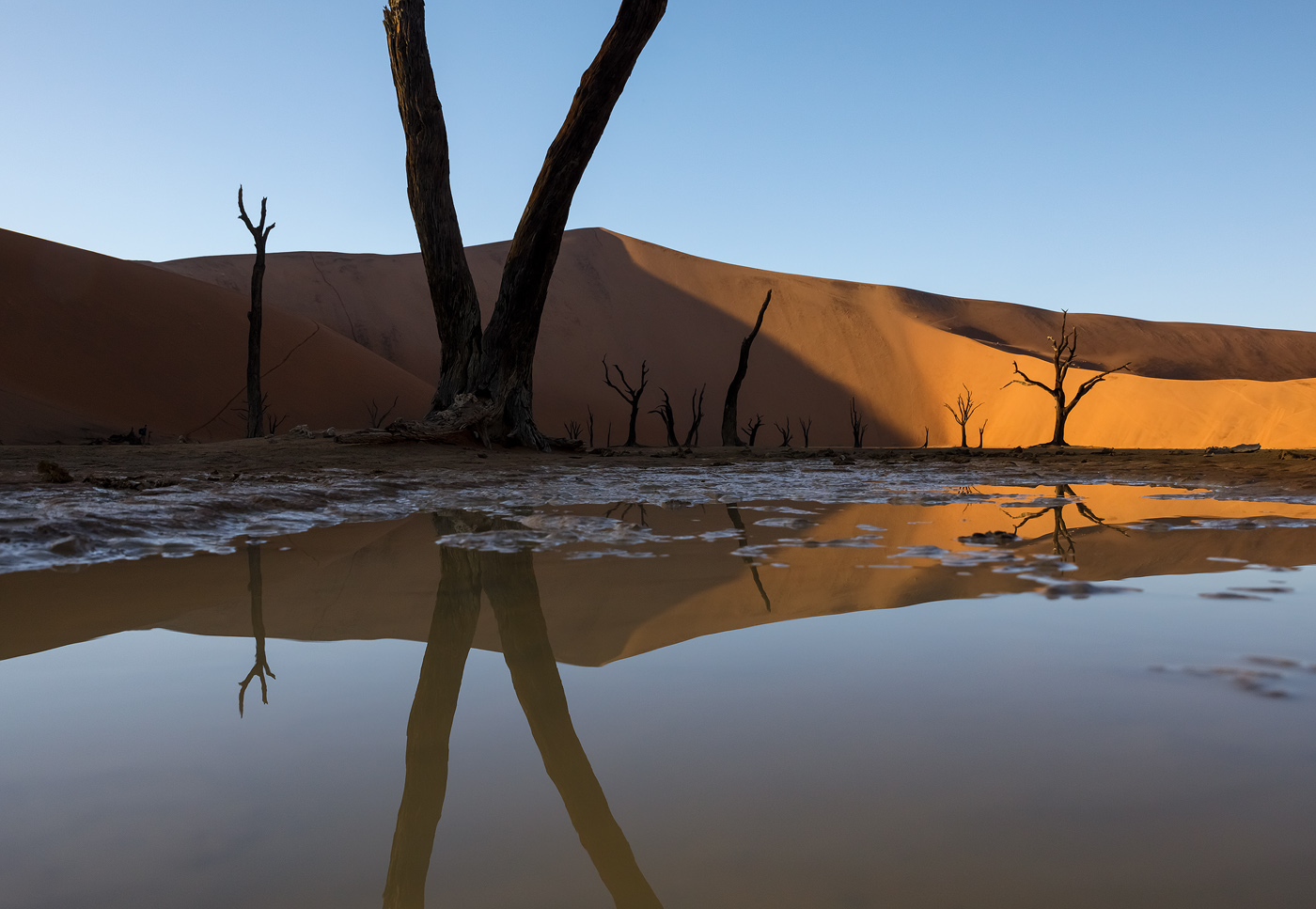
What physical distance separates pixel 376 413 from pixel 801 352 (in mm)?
36152

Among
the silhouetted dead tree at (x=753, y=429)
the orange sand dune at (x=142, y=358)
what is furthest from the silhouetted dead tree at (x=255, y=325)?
the silhouetted dead tree at (x=753, y=429)

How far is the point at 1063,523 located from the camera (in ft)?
12.7

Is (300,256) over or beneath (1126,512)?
over

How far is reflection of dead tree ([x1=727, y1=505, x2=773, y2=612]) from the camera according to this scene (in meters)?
2.16

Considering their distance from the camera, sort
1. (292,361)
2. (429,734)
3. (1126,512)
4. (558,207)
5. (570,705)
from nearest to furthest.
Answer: (429,734), (570,705), (1126,512), (558,207), (292,361)

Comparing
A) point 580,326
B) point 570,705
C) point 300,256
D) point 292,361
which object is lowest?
point 570,705

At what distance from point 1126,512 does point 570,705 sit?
155 inches

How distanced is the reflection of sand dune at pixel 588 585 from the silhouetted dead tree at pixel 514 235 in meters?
6.77

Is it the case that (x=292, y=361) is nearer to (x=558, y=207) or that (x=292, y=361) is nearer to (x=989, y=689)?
(x=558, y=207)

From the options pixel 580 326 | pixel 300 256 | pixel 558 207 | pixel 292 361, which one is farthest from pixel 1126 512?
pixel 300 256

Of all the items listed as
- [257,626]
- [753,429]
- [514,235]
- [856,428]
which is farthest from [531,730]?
[856,428]

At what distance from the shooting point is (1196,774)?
1009 mm

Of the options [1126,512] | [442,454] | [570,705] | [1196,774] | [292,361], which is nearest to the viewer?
[1196,774]

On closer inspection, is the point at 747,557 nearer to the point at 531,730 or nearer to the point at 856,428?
the point at 531,730
